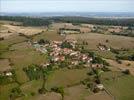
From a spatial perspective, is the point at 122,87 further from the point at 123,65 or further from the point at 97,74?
the point at 123,65

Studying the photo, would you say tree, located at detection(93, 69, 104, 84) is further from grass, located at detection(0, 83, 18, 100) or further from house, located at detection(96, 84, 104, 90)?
grass, located at detection(0, 83, 18, 100)

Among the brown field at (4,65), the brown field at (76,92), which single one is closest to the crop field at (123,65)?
the brown field at (76,92)

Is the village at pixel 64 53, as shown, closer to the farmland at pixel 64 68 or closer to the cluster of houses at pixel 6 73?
the farmland at pixel 64 68

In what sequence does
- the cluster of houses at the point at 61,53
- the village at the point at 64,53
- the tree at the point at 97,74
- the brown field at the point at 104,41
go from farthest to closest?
the brown field at the point at 104,41
the cluster of houses at the point at 61,53
the village at the point at 64,53
the tree at the point at 97,74

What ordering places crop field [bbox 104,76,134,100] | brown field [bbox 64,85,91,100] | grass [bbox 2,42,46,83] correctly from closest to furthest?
brown field [bbox 64,85,91,100], crop field [bbox 104,76,134,100], grass [bbox 2,42,46,83]

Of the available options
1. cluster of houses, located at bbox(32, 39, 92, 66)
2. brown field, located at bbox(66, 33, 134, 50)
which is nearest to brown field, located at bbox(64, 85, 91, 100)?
→ cluster of houses, located at bbox(32, 39, 92, 66)
